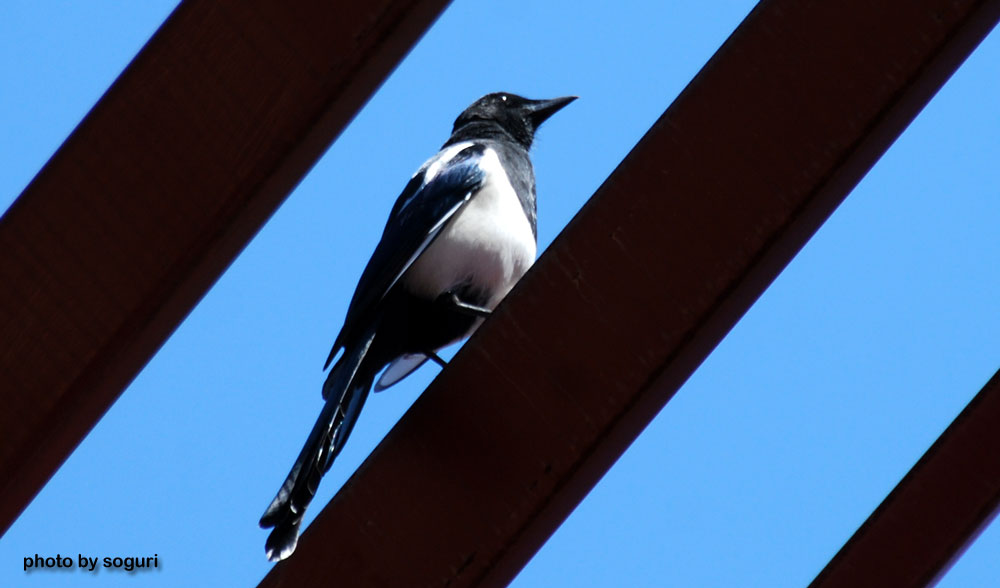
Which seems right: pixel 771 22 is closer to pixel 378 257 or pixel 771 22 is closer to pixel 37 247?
pixel 37 247

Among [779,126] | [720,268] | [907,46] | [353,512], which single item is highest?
[907,46]

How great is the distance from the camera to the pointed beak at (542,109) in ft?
14.2

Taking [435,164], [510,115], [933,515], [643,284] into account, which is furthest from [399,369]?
[643,284]

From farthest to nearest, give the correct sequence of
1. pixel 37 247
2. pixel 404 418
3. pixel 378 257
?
pixel 378 257
pixel 404 418
pixel 37 247

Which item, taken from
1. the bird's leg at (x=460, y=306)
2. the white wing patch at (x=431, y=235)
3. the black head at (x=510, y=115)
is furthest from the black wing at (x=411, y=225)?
the black head at (x=510, y=115)

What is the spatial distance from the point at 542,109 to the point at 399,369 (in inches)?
53.8

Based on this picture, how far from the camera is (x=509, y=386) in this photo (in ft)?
3.86

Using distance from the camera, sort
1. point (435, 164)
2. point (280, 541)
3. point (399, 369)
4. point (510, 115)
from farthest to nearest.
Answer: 1. point (510, 115)
2. point (435, 164)
3. point (399, 369)
4. point (280, 541)

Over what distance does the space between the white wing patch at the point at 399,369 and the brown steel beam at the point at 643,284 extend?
7.18 ft

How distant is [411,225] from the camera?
3.06 metres

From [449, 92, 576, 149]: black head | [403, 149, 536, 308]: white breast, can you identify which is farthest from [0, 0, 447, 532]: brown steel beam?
[449, 92, 576, 149]: black head

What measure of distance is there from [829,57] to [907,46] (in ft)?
0.24

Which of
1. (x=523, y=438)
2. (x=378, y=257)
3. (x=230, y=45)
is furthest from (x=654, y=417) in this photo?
(x=378, y=257)

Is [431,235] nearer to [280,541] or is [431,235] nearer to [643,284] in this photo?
[280,541]
